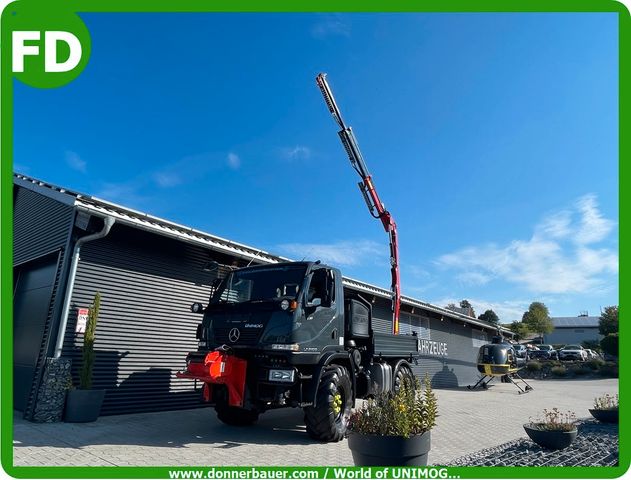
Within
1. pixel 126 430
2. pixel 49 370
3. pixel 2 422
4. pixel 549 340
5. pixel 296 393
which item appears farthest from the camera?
pixel 549 340

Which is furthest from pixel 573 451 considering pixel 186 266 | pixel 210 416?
pixel 186 266

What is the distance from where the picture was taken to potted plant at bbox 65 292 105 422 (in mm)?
7090

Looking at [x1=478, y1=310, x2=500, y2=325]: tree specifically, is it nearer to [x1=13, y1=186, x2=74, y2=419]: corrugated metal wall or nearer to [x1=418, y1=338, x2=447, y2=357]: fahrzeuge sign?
[x1=418, y1=338, x2=447, y2=357]: fahrzeuge sign

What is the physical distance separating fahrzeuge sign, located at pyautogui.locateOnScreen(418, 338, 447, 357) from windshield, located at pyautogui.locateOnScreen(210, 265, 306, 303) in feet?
44.7

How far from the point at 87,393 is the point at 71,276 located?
207 centimetres

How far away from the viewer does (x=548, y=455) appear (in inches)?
216

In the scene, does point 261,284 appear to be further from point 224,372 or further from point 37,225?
point 37,225

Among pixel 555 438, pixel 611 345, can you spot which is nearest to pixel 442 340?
pixel 555 438

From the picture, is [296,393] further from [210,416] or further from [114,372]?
[114,372]

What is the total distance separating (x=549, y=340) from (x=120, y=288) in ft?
254

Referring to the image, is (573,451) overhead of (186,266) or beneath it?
beneath

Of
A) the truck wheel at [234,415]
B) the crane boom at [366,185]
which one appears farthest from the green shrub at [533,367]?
the truck wheel at [234,415]

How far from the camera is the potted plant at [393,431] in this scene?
4004mm

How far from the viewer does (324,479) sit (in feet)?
12.4
